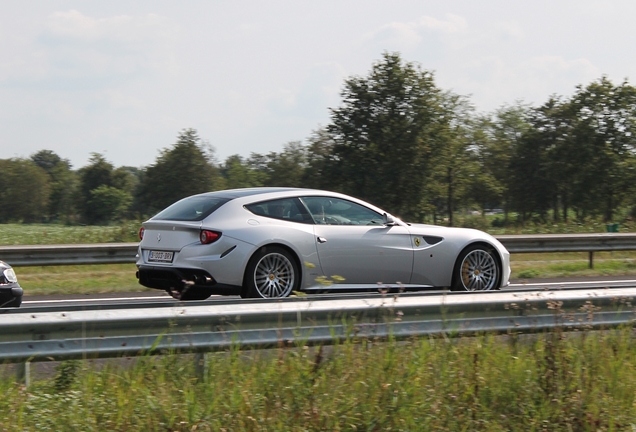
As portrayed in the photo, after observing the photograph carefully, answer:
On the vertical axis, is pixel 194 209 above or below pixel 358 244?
above

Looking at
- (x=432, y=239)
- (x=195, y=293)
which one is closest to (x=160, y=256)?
(x=195, y=293)

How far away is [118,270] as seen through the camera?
15.8 metres

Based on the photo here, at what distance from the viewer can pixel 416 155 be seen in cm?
5344

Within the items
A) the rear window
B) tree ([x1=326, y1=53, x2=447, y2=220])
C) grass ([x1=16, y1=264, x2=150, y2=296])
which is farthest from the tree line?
the rear window

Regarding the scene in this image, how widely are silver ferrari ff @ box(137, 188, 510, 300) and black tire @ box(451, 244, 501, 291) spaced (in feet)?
0.04

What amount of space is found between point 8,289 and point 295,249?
2.85m

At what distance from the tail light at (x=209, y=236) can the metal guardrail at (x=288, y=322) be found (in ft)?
7.85

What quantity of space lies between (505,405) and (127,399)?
7.29ft

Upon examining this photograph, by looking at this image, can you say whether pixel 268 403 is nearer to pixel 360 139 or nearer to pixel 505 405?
pixel 505 405

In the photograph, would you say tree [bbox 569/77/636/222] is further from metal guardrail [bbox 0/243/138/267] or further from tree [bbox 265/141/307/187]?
metal guardrail [bbox 0/243/138/267]

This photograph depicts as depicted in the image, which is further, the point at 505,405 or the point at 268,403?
the point at 505,405

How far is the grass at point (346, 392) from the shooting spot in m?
4.26

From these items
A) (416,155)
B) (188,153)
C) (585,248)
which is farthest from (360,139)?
(585,248)

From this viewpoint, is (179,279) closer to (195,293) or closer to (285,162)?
(195,293)
